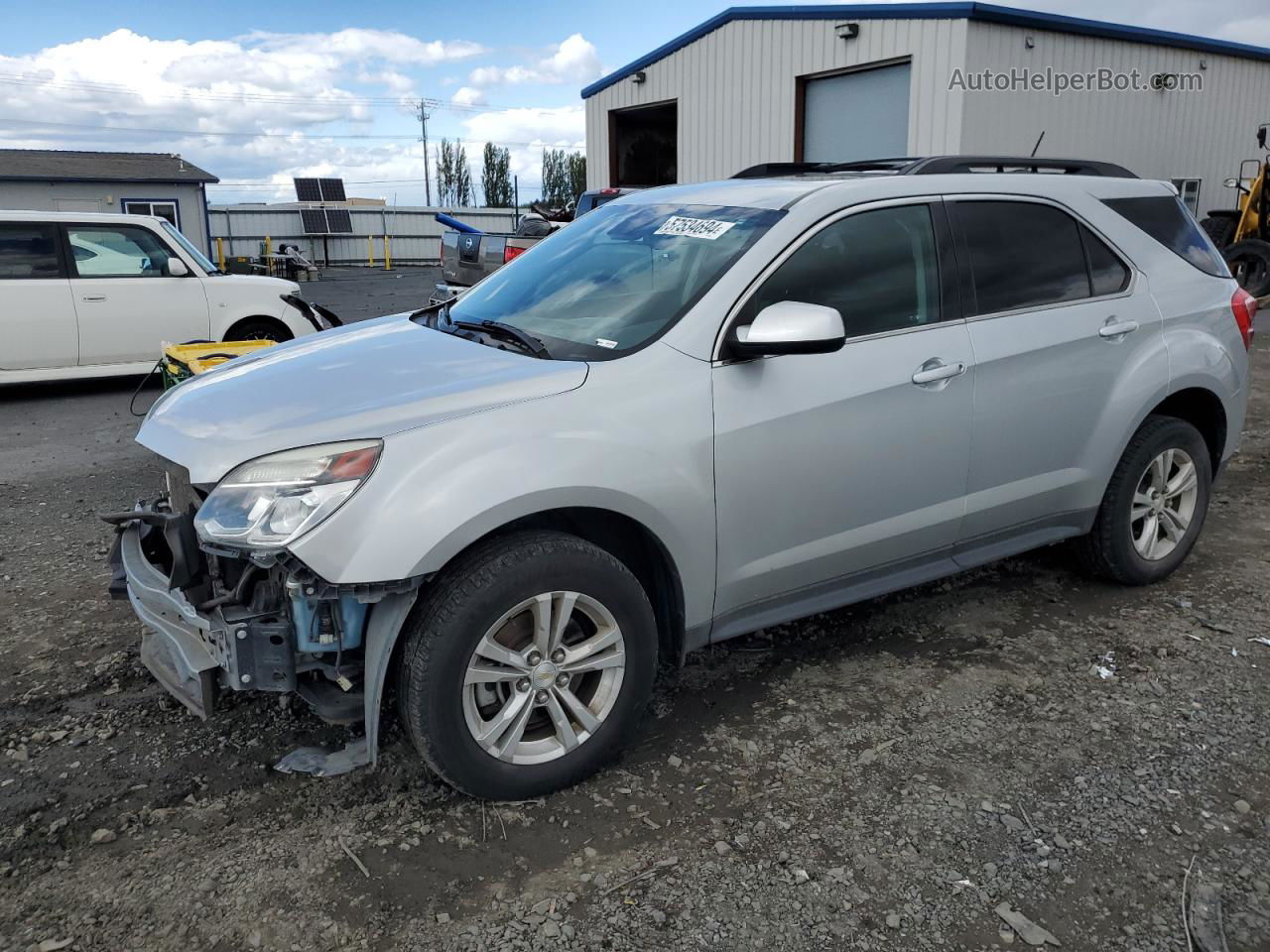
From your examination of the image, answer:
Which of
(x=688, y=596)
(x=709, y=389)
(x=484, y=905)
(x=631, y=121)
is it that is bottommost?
(x=484, y=905)

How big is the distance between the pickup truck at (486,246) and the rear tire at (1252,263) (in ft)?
32.5

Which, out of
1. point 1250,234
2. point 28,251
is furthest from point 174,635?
point 1250,234

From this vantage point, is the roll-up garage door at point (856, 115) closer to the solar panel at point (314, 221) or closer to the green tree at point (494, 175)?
the solar panel at point (314, 221)

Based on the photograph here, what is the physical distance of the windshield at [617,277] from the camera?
3.17m

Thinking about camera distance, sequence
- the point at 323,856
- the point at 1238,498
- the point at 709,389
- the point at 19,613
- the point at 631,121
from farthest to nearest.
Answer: the point at 631,121 → the point at 1238,498 → the point at 19,613 → the point at 709,389 → the point at 323,856

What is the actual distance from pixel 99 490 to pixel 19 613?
6.79ft

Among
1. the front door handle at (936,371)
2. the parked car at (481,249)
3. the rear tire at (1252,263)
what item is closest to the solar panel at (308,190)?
the parked car at (481,249)

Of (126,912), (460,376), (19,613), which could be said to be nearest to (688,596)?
(460,376)

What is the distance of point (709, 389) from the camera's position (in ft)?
9.87

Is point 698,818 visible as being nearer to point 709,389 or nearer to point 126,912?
point 709,389

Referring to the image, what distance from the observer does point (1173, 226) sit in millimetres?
4328

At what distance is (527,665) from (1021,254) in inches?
97.7

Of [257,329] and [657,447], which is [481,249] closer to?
Result: [257,329]

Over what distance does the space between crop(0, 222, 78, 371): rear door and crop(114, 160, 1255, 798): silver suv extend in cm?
661
